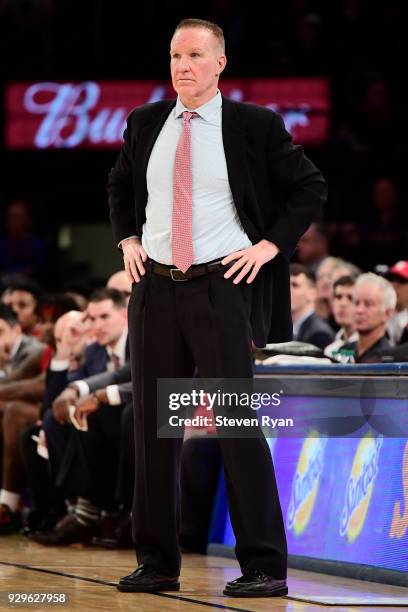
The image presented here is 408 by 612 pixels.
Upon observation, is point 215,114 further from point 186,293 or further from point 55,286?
point 55,286

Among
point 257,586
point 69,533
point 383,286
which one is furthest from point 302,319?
point 257,586

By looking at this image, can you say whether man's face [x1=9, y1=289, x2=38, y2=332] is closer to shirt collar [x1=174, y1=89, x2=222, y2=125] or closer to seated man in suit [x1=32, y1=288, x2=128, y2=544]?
seated man in suit [x1=32, y1=288, x2=128, y2=544]

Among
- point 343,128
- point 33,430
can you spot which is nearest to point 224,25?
point 343,128

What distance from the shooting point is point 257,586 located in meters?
4.28

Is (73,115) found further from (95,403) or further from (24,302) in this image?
(95,403)

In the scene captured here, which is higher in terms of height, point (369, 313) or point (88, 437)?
point (369, 313)

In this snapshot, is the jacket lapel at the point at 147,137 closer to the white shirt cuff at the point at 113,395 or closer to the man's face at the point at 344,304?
the white shirt cuff at the point at 113,395

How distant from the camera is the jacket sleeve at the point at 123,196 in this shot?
15.1ft

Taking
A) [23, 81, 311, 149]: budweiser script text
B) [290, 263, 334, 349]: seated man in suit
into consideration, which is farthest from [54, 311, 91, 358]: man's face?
[23, 81, 311, 149]: budweiser script text

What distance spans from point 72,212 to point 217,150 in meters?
10.3

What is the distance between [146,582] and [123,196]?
1.35 metres

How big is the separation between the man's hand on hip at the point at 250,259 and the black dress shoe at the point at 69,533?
2.76 m

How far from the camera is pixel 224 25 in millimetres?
13484

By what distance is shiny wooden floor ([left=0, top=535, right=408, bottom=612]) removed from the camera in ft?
13.6
